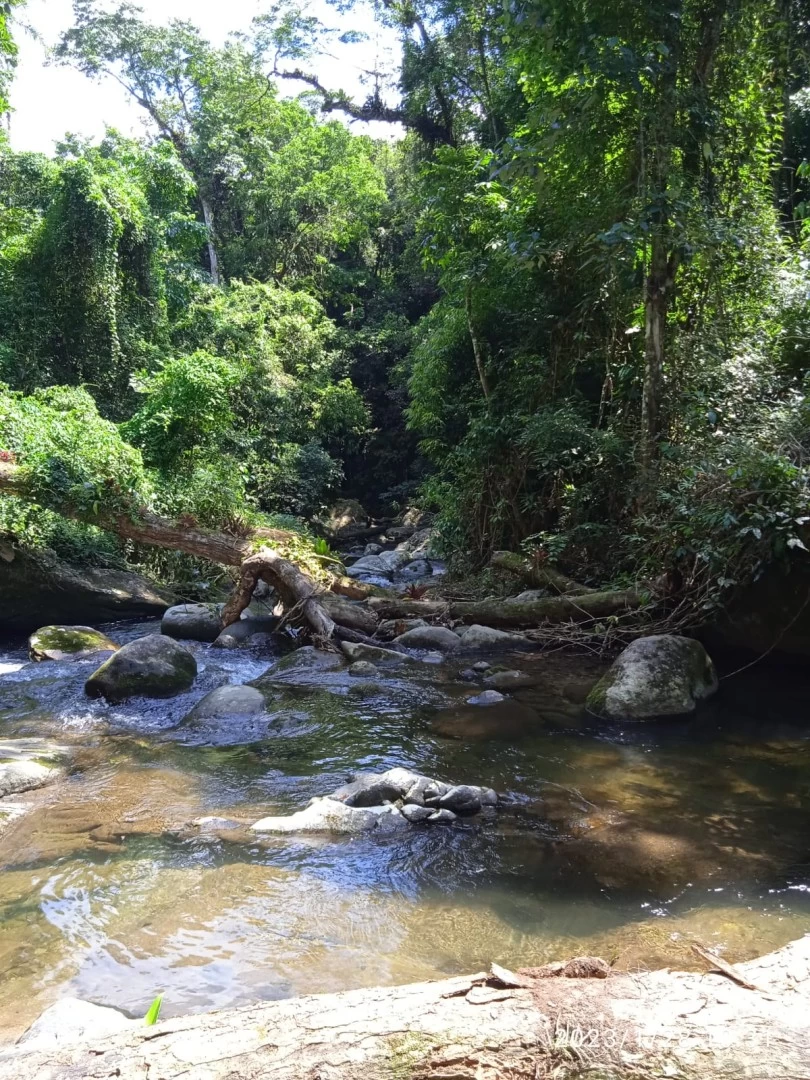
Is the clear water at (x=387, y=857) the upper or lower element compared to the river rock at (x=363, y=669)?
upper

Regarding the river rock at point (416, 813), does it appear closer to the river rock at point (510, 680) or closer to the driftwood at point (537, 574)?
the river rock at point (510, 680)

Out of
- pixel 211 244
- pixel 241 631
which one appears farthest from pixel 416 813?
pixel 211 244

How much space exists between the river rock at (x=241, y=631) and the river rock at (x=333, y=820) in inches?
190

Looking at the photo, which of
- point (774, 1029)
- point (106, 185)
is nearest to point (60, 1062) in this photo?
point (774, 1029)

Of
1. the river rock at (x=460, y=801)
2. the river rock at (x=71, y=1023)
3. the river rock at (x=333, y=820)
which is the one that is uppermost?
the river rock at (x=71, y=1023)

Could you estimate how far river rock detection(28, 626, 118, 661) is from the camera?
8.33m

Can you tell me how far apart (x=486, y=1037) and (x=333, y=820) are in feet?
8.64

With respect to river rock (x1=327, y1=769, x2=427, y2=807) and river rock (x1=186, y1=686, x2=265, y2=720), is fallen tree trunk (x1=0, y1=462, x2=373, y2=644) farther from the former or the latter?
river rock (x1=327, y1=769, x2=427, y2=807)

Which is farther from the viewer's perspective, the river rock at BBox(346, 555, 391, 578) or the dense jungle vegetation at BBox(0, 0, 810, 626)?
the river rock at BBox(346, 555, 391, 578)

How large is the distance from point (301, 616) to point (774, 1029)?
7692 mm

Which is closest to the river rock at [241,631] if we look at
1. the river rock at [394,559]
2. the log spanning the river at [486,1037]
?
the river rock at [394,559]

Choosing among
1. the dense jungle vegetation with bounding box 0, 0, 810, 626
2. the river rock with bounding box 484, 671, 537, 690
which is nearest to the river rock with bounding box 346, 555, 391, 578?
the dense jungle vegetation with bounding box 0, 0, 810, 626

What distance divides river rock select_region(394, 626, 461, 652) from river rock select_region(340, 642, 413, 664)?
32 centimetres

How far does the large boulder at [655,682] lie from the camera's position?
5891mm
